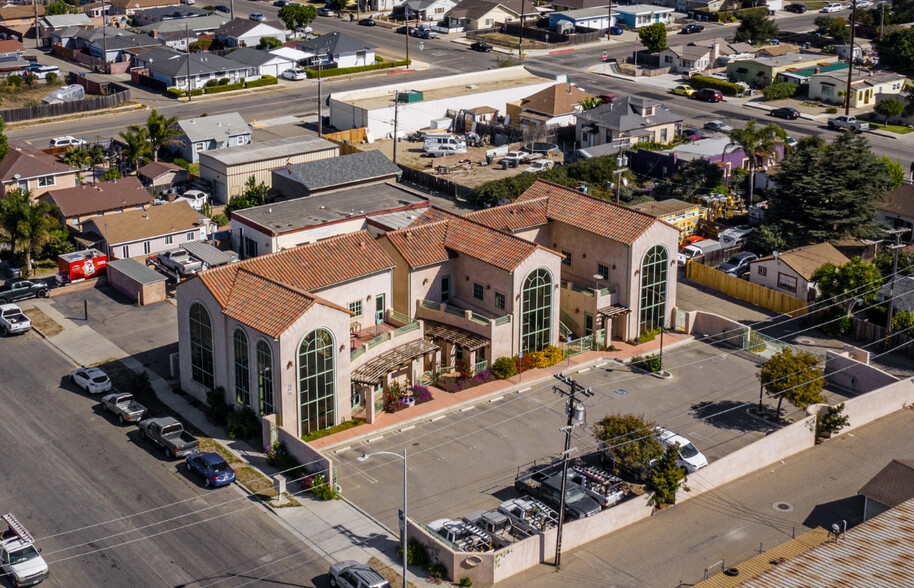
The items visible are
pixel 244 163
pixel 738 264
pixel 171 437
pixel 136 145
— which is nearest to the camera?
pixel 171 437

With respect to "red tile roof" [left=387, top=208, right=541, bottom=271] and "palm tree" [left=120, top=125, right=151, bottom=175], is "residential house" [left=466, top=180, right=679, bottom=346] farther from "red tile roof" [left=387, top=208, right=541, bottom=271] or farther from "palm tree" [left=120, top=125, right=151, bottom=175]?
"palm tree" [left=120, top=125, right=151, bottom=175]

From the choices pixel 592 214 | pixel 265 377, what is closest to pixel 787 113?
pixel 592 214

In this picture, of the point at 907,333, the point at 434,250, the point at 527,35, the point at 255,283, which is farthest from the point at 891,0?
the point at 255,283

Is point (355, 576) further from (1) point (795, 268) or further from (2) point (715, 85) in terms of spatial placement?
(2) point (715, 85)

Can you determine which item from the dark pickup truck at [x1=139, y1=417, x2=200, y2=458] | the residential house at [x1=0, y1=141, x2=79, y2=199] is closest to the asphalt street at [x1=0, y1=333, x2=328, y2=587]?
the dark pickup truck at [x1=139, y1=417, x2=200, y2=458]

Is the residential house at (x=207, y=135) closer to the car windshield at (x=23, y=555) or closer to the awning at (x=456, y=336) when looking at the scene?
the awning at (x=456, y=336)
